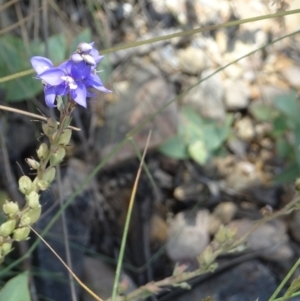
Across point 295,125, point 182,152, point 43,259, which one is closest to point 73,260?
point 43,259

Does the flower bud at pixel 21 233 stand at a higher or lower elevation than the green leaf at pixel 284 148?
higher

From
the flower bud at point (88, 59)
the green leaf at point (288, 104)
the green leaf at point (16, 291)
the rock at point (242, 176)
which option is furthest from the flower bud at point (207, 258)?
the rock at point (242, 176)

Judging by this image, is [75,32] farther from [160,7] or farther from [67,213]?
[67,213]

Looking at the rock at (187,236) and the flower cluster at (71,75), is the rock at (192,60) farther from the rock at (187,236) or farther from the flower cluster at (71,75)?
the flower cluster at (71,75)

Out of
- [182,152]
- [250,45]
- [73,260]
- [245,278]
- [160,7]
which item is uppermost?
[160,7]

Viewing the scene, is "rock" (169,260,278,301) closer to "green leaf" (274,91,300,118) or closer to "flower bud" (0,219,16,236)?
"green leaf" (274,91,300,118)

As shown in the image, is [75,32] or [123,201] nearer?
[123,201]

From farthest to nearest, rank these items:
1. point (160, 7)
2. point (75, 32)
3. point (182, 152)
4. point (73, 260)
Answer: point (160, 7) → point (75, 32) → point (182, 152) → point (73, 260)
